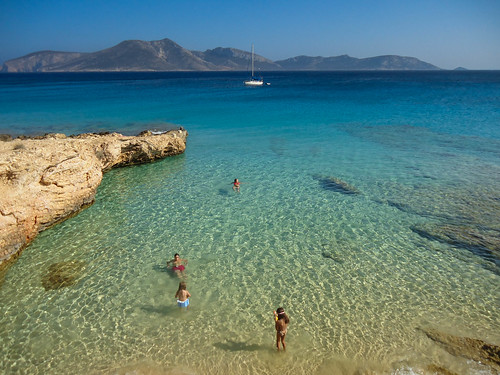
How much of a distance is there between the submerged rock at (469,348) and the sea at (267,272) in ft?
0.26

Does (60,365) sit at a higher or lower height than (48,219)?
lower

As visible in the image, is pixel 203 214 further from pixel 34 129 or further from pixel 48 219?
Answer: pixel 34 129

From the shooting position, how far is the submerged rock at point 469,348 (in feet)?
21.4

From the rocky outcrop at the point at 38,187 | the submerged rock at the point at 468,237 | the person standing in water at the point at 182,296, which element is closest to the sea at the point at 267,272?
the submerged rock at the point at 468,237

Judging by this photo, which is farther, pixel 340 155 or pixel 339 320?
pixel 340 155

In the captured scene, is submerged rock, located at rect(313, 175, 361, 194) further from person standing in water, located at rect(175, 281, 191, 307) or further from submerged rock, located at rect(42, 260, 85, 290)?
submerged rock, located at rect(42, 260, 85, 290)

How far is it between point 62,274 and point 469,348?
395 inches

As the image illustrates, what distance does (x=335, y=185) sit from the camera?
1541 cm

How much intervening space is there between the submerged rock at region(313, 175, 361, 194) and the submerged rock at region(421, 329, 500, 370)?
8102 millimetres

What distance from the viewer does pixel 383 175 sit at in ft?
54.7

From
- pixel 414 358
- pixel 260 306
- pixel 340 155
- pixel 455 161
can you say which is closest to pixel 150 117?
pixel 340 155

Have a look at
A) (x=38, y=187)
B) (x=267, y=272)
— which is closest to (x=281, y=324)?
(x=267, y=272)

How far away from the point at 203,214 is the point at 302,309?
5939mm

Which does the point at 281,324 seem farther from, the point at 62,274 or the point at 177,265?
the point at 62,274
